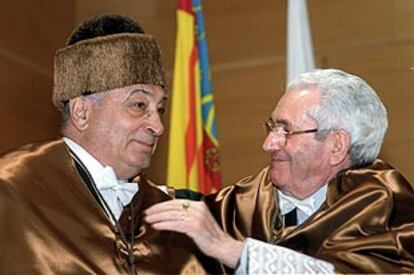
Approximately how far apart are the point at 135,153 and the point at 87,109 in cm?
17

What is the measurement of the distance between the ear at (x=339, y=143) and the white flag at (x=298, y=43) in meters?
0.90

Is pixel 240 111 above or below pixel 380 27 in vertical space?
below

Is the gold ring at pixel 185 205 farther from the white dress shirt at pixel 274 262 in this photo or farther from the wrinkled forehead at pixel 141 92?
the wrinkled forehead at pixel 141 92

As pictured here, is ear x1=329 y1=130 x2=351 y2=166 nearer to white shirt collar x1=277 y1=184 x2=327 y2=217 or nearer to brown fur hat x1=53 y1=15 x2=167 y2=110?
white shirt collar x1=277 y1=184 x2=327 y2=217

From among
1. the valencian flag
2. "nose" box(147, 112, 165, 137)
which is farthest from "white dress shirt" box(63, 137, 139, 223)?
the valencian flag

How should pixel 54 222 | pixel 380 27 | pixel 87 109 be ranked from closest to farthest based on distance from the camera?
pixel 54 222, pixel 87 109, pixel 380 27

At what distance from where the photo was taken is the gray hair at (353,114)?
7.43ft

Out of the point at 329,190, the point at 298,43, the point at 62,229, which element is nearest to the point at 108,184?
the point at 62,229

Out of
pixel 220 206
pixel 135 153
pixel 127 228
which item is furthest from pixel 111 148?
pixel 220 206

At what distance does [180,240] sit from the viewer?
7.48ft

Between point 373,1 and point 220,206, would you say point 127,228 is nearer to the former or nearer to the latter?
point 220,206

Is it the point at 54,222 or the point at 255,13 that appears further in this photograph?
the point at 255,13

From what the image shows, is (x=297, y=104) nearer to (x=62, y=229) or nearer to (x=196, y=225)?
(x=196, y=225)

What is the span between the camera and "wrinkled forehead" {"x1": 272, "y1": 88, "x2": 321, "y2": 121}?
89.4 inches
